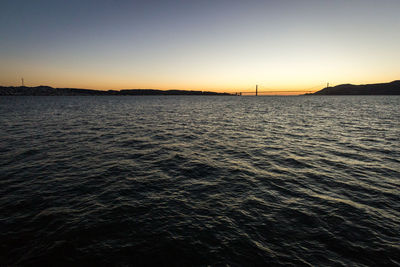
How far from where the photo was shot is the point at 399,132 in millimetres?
27125

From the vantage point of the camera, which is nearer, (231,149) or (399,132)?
(231,149)

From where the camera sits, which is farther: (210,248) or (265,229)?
(265,229)

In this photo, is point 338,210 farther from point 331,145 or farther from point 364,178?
point 331,145

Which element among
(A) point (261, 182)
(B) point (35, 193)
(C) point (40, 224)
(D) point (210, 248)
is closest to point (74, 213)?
(C) point (40, 224)

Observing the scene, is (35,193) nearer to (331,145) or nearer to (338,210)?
(338,210)

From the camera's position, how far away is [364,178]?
12.8m

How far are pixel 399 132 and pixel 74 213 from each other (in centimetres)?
3863

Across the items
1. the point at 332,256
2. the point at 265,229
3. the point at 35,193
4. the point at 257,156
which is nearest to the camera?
the point at 332,256

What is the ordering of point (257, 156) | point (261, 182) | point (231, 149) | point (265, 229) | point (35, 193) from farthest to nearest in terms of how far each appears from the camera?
point (231, 149)
point (257, 156)
point (261, 182)
point (35, 193)
point (265, 229)

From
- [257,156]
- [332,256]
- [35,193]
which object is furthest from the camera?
[257,156]

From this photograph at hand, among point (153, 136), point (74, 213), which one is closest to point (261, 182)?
point (74, 213)

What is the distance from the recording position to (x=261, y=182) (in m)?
12.3

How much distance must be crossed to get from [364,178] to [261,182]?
6.98 meters

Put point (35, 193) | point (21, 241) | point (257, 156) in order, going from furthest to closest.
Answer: point (257, 156) → point (35, 193) → point (21, 241)
